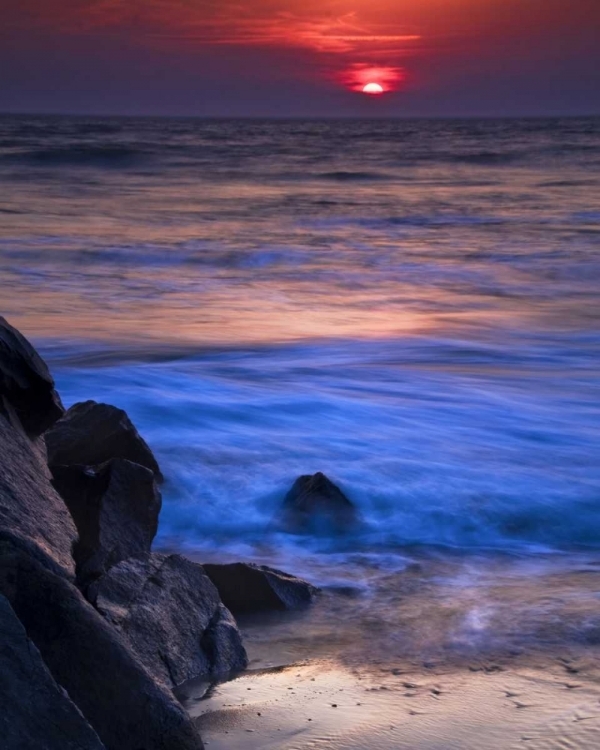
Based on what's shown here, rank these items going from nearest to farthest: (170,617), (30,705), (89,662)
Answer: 1. (30,705)
2. (89,662)
3. (170,617)

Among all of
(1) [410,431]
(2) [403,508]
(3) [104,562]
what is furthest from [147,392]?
(3) [104,562]

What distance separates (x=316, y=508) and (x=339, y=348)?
4.83 meters

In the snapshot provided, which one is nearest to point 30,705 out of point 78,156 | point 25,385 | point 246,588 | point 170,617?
point 170,617

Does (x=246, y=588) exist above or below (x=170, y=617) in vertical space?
below

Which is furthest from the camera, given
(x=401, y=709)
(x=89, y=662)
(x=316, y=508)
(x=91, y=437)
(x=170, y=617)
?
(x=316, y=508)

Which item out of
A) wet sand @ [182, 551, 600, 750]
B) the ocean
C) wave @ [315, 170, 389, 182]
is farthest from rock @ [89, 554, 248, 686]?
wave @ [315, 170, 389, 182]

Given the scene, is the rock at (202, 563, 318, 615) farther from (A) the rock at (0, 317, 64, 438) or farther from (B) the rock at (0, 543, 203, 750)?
(B) the rock at (0, 543, 203, 750)

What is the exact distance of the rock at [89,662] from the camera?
2.50 meters

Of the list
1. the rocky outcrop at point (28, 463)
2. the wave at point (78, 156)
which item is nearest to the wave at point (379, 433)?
the rocky outcrop at point (28, 463)

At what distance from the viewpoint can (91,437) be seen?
4.70m

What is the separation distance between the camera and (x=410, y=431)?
720 cm

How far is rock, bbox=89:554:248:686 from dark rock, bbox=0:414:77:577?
19 centimetres

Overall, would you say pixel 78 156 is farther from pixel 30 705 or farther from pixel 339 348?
pixel 30 705

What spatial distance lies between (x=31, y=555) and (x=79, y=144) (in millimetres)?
44196
